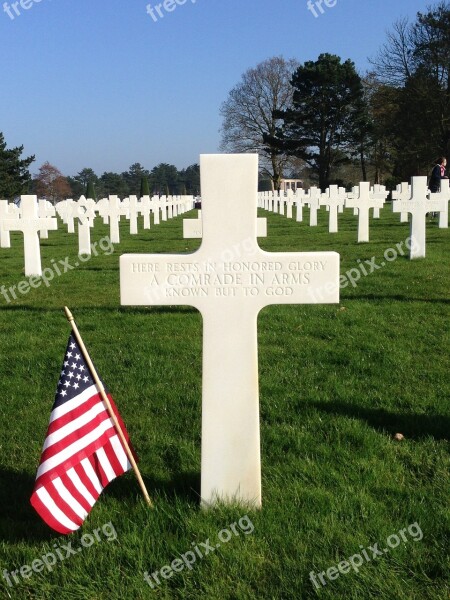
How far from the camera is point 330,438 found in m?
3.65

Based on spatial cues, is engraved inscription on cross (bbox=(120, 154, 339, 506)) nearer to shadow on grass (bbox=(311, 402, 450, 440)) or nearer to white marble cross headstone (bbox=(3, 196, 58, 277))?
shadow on grass (bbox=(311, 402, 450, 440))

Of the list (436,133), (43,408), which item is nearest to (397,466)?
(43,408)

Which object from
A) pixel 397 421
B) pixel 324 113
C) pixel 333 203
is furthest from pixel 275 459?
pixel 324 113

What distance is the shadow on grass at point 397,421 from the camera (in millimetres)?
3736

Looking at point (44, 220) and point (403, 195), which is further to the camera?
point (403, 195)

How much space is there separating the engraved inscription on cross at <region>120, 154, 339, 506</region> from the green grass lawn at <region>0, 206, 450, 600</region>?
0.27 m

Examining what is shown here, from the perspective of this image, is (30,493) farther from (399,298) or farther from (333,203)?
(333,203)

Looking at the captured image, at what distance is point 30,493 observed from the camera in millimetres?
3164

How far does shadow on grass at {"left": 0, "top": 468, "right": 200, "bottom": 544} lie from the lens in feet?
9.32

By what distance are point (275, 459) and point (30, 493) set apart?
122 cm

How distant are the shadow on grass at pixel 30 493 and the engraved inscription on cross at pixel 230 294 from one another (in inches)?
9.2

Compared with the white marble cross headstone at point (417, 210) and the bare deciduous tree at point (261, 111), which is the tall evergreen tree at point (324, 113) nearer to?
the bare deciduous tree at point (261, 111)

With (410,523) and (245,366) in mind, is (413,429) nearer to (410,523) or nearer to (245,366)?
(410,523)

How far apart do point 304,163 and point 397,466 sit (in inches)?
2163
